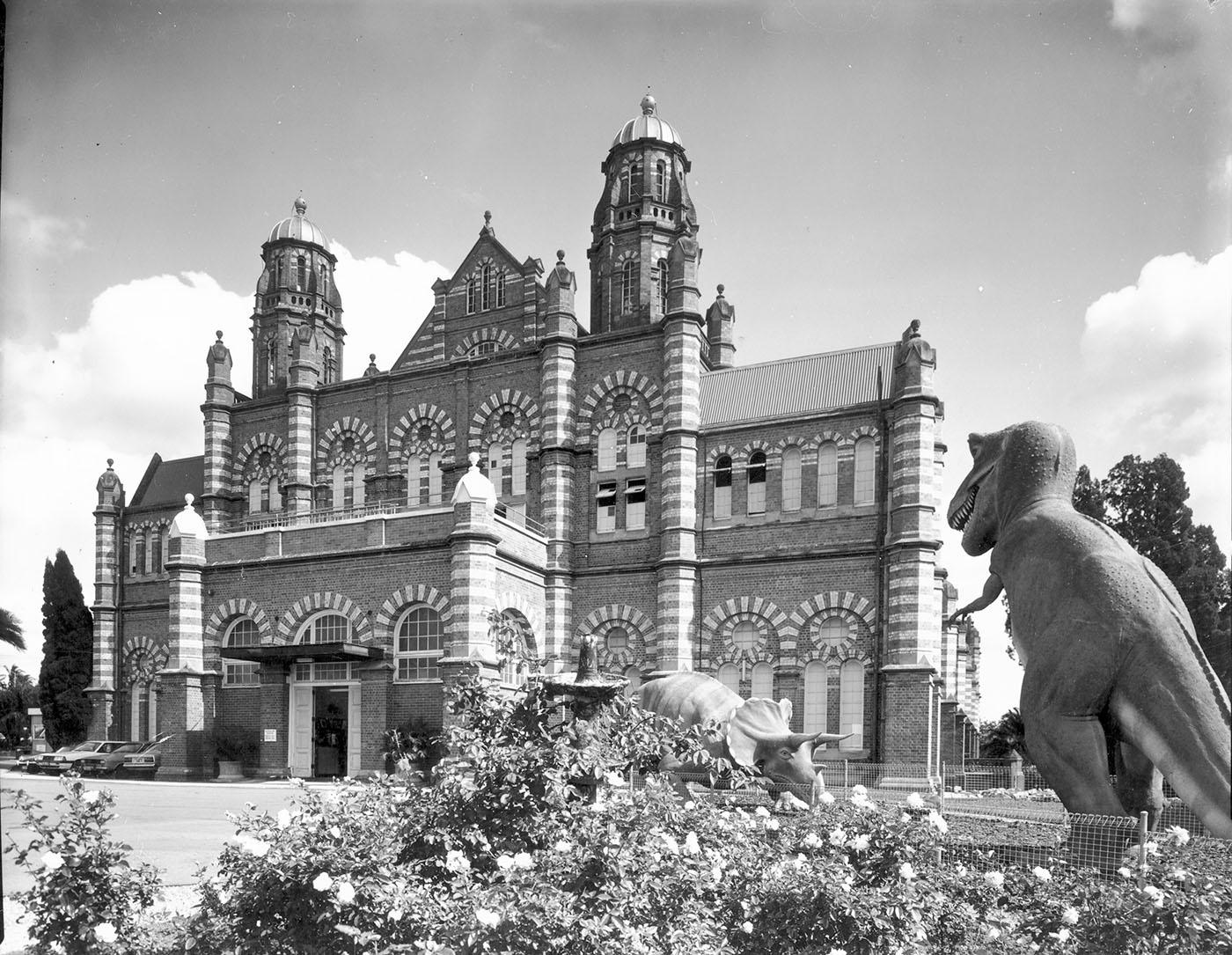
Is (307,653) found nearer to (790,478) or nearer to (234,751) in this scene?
(234,751)

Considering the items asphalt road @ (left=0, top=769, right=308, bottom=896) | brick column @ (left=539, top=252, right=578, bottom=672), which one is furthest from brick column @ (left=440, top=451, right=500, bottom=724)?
asphalt road @ (left=0, top=769, right=308, bottom=896)

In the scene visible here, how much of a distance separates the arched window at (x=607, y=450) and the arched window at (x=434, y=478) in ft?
17.7

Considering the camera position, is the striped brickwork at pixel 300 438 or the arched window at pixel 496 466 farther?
the striped brickwork at pixel 300 438

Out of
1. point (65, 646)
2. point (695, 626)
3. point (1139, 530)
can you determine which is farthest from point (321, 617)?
point (1139, 530)

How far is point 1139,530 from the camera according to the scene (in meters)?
30.3

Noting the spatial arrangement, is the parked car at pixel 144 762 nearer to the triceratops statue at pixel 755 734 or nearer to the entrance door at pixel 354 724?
the entrance door at pixel 354 724

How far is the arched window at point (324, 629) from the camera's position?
25.2 m

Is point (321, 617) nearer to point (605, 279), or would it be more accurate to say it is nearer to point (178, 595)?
point (178, 595)

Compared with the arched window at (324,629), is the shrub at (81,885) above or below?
above

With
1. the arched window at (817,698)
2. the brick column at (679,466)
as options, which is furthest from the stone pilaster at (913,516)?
the brick column at (679,466)

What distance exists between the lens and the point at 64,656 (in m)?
38.3

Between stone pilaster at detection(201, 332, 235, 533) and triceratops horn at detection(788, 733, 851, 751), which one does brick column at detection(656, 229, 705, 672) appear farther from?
stone pilaster at detection(201, 332, 235, 533)

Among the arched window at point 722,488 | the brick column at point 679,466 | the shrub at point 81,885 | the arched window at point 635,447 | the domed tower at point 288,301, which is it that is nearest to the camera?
the shrub at point 81,885

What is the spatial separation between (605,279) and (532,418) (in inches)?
217
